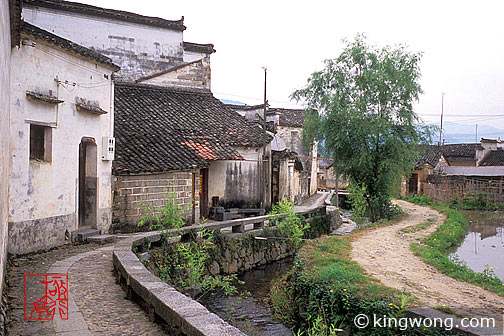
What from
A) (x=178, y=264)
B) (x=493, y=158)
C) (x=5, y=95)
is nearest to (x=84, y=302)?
(x=5, y=95)

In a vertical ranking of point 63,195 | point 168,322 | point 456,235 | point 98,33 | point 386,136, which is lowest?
point 456,235

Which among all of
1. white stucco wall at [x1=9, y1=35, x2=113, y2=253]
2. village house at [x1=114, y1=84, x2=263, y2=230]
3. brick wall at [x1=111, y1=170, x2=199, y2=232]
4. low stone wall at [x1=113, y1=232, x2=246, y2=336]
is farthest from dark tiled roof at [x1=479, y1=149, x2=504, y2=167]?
low stone wall at [x1=113, y1=232, x2=246, y2=336]

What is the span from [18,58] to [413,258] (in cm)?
1157

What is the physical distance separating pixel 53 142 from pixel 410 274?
921 cm

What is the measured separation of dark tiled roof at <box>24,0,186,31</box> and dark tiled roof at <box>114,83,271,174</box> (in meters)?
3.62

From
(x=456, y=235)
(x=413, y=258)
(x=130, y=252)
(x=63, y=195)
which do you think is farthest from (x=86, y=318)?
(x=456, y=235)

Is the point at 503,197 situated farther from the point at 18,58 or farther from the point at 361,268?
the point at 18,58

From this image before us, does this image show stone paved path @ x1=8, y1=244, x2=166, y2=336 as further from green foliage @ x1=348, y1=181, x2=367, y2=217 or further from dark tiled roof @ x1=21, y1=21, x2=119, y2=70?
green foliage @ x1=348, y1=181, x2=367, y2=217

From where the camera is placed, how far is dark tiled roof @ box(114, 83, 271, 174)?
47.5ft

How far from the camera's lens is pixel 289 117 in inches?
1464

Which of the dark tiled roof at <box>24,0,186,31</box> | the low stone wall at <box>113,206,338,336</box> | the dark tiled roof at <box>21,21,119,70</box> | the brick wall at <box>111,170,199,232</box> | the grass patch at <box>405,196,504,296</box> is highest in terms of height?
the dark tiled roof at <box>24,0,186,31</box>

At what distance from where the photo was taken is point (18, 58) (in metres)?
9.02

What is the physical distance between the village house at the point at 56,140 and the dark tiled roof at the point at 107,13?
8.72 m

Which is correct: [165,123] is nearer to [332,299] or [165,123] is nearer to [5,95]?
[5,95]
